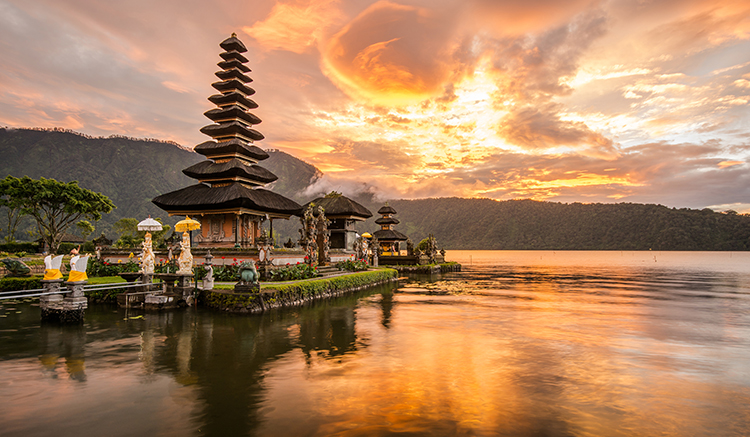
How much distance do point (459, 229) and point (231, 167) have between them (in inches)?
6885

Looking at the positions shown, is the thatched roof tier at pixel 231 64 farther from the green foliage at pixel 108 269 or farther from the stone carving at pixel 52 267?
the stone carving at pixel 52 267

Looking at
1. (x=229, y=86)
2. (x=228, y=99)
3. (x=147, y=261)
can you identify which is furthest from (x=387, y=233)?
(x=147, y=261)

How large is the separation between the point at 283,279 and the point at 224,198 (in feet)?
31.9

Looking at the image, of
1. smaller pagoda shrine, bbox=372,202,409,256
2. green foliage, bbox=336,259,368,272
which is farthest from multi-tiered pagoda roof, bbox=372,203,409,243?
green foliage, bbox=336,259,368,272

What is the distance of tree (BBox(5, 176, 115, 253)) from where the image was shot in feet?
137

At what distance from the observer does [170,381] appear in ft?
27.7

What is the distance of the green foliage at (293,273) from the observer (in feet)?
75.9

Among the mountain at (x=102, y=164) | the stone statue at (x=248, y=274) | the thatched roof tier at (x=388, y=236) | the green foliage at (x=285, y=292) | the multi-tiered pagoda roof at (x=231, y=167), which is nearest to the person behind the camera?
the stone statue at (x=248, y=274)

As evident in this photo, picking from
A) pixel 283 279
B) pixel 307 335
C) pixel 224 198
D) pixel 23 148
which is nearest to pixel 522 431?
pixel 307 335

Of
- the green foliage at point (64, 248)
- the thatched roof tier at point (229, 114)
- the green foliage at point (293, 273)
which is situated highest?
the thatched roof tier at point (229, 114)

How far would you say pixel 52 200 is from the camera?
43719 millimetres

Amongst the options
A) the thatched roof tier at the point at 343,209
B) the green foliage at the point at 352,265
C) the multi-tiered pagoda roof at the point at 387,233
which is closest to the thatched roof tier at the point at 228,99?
the thatched roof tier at the point at 343,209

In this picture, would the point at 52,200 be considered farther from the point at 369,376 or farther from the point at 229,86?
the point at 369,376

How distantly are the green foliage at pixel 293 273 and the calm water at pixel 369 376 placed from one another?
602 centimetres
